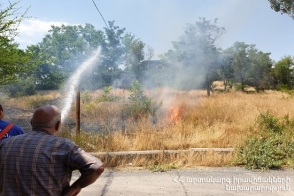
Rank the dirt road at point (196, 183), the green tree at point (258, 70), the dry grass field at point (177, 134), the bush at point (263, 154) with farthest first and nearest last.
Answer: the green tree at point (258, 70)
the dry grass field at point (177, 134)
the bush at point (263, 154)
the dirt road at point (196, 183)

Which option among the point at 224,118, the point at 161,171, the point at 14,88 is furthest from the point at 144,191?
the point at 14,88

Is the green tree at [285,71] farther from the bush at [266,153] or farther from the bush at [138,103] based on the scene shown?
the bush at [266,153]

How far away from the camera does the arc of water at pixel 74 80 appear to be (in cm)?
1136

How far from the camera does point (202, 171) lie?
15.7 feet

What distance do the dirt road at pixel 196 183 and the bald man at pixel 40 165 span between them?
2437 mm

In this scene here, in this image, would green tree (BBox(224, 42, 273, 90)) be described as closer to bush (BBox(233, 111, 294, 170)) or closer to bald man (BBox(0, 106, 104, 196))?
bush (BBox(233, 111, 294, 170))

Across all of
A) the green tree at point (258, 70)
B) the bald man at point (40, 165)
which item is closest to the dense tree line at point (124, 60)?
the bald man at point (40, 165)

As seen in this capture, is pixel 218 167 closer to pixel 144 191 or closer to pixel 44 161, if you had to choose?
pixel 144 191

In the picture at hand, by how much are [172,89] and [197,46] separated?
2.63 metres

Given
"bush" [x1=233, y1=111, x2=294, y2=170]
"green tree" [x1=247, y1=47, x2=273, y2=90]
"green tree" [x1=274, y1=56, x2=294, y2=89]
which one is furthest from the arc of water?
"green tree" [x1=274, y1=56, x2=294, y2=89]

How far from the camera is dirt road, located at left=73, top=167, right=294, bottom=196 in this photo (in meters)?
3.93

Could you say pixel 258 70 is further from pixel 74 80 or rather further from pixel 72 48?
pixel 74 80

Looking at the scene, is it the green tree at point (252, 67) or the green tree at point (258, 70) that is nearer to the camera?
the green tree at point (252, 67)

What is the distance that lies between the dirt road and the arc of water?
487 centimetres
